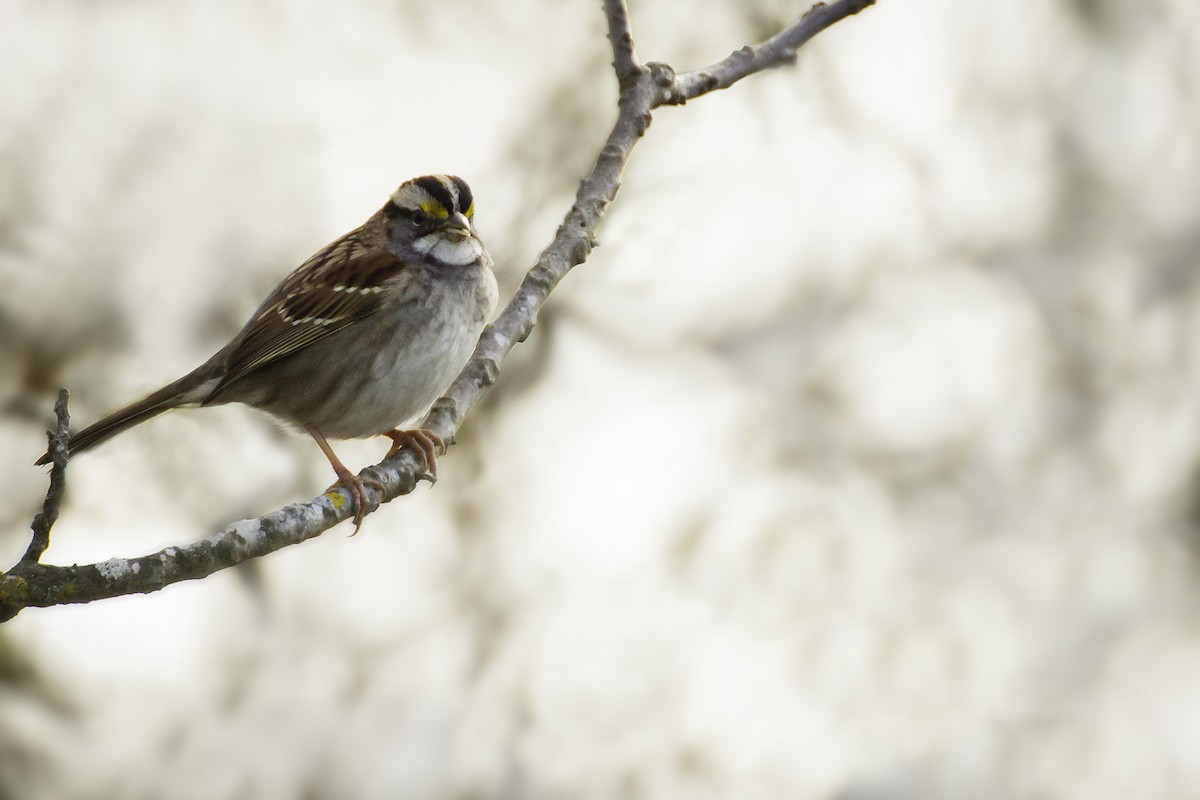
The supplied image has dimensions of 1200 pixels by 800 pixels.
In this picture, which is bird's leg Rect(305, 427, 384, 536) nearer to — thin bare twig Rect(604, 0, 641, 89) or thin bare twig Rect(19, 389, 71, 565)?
thin bare twig Rect(19, 389, 71, 565)

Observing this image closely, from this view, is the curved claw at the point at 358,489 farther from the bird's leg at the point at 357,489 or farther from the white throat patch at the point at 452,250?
the white throat patch at the point at 452,250

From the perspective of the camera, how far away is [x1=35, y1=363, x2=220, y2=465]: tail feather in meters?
4.91

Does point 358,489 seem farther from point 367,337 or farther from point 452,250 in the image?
point 452,250

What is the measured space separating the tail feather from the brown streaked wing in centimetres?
8

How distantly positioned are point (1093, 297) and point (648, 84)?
497cm

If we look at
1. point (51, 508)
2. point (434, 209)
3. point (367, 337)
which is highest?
point (434, 209)

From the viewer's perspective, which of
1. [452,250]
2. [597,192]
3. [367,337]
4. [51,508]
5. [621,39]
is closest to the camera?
[51,508]

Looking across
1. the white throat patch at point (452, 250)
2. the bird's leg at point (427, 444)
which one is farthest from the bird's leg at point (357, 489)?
the white throat patch at point (452, 250)

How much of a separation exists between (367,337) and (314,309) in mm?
307

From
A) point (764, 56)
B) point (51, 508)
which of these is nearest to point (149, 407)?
point (51, 508)

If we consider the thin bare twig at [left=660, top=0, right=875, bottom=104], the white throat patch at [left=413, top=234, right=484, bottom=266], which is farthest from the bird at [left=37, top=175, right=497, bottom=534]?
the thin bare twig at [left=660, top=0, right=875, bottom=104]

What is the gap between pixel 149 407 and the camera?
503cm

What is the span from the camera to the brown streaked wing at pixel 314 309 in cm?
504

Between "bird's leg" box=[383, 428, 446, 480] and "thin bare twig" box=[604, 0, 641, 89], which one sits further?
"thin bare twig" box=[604, 0, 641, 89]
